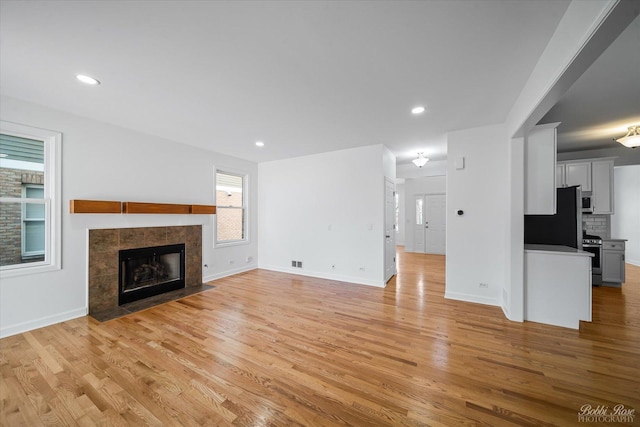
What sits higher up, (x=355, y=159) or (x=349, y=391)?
(x=355, y=159)

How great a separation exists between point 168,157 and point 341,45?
3849 mm

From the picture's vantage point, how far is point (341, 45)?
1.92 meters

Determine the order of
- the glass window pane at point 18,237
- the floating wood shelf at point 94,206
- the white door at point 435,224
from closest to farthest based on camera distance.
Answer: the glass window pane at point 18,237 → the floating wood shelf at point 94,206 → the white door at point 435,224

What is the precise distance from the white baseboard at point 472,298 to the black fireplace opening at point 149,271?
4799mm

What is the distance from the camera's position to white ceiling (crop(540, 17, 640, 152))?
2.04m

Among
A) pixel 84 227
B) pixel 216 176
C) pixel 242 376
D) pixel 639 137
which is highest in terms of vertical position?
pixel 639 137

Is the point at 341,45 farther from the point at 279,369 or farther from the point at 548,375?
the point at 548,375

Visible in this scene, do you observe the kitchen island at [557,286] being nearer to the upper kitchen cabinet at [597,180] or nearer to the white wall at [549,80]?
the white wall at [549,80]

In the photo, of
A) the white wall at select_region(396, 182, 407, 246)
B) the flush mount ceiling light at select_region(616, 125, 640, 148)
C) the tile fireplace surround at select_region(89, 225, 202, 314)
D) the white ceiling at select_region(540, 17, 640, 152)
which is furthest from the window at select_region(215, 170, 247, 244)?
the flush mount ceiling light at select_region(616, 125, 640, 148)

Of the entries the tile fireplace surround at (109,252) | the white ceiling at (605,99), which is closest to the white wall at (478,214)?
the white ceiling at (605,99)

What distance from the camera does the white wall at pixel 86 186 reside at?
2877 mm

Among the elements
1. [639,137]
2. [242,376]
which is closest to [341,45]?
[242,376]

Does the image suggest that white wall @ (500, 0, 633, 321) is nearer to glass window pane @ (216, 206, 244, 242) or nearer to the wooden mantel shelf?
the wooden mantel shelf

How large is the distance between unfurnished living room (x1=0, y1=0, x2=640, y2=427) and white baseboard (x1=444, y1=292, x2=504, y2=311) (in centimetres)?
3
